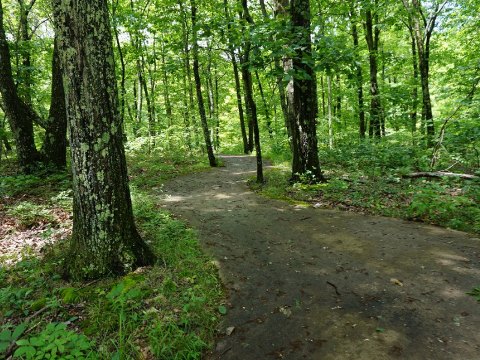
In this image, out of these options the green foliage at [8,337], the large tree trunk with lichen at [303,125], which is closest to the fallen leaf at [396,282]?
the green foliage at [8,337]

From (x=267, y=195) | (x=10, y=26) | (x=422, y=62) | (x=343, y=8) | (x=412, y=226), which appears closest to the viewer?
(x=412, y=226)

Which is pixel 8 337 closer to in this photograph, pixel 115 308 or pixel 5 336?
pixel 5 336

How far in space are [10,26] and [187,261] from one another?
63.4 feet

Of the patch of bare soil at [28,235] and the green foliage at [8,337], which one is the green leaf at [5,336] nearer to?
the green foliage at [8,337]

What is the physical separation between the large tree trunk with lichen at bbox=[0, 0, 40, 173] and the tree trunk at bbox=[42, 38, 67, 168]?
368mm

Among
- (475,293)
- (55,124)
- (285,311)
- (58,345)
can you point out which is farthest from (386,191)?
(55,124)

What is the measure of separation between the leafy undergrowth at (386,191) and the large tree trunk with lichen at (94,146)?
5020 millimetres

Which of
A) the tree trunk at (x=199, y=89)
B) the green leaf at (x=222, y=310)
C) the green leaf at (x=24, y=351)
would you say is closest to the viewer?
the green leaf at (x=24, y=351)

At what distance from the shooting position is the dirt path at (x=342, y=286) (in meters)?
3.05

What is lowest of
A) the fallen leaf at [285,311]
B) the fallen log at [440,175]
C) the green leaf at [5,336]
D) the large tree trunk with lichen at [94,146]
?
the fallen leaf at [285,311]

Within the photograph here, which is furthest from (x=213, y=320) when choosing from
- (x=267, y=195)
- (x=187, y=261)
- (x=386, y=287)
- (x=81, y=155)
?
(x=267, y=195)

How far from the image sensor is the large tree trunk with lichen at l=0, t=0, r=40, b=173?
8977 millimetres

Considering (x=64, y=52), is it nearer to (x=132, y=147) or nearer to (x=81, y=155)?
(x=81, y=155)

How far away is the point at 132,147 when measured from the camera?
13039 millimetres
